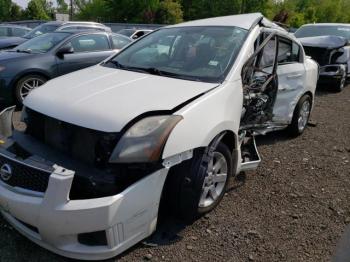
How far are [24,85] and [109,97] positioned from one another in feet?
13.9

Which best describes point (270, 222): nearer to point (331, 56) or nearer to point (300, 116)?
point (300, 116)

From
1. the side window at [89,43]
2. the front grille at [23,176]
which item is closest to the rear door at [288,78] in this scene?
the front grille at [23,176]

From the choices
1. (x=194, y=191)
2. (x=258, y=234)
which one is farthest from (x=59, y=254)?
(x=258, y=234)

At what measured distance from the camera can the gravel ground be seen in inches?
107

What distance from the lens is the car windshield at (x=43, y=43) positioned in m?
7.01

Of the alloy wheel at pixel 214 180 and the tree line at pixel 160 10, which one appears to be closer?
the alloy wheel at pixel 214 180

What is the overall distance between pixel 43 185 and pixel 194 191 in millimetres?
1105

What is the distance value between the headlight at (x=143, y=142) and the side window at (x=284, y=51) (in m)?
2.60

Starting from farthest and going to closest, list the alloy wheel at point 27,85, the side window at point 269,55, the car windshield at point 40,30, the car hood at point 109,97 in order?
the car windshield at point 40,30 < the alloy wheel at point 27,85 < the side window at point 269,55 < the car hood at point 109,97

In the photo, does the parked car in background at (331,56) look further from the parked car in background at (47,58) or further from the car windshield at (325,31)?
the parked car in background at (47,58)

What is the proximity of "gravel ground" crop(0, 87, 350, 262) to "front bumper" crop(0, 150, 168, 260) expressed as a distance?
24 centimetres

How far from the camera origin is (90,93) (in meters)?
2.89

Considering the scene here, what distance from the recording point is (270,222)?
3176 millimetres

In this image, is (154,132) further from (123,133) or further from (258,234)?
(258,234)
